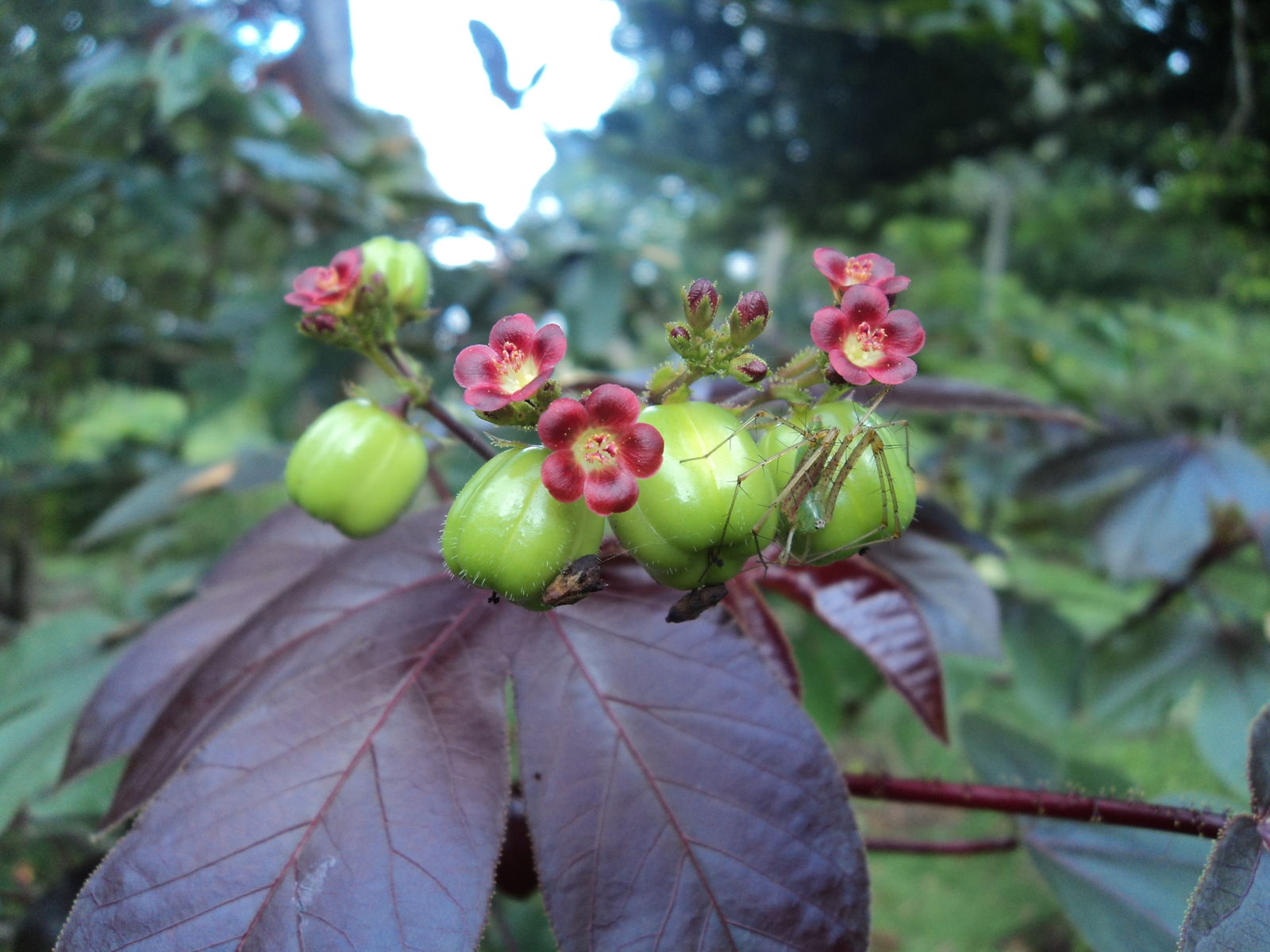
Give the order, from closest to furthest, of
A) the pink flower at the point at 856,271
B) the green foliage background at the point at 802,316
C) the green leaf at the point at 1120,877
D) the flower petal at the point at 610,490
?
the flower petal at the point at 610,490 → the pink flower at the point at 856,271 → the green leaf at the point at 1120,877 → the green foliage background at the point at 802,316

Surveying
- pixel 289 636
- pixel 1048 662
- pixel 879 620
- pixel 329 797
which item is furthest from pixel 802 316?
pixel 329 797

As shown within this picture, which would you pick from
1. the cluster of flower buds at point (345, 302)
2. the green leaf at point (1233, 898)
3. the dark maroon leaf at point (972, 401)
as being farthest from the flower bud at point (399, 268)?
the green leaf at point (1233, 898)

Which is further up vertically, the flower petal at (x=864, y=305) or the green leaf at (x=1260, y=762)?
the flower petal at (x=864, y=305)

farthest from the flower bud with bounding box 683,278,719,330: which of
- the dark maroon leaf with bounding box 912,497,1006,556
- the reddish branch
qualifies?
the dark maroon leaf with bounding box 912,497,1006,556

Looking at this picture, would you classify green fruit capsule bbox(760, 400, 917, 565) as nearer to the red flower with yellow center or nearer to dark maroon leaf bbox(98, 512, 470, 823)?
the red flower with yellow center

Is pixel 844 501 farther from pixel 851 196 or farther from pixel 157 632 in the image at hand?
pixel 851 196

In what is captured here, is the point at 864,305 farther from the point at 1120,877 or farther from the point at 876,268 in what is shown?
the point at 1120,877

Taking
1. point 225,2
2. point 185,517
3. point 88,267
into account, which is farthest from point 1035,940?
point 225,2

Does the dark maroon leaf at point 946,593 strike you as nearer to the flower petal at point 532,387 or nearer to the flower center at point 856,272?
the flower center at point 856,272
